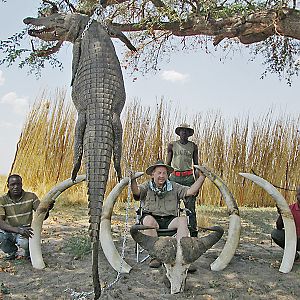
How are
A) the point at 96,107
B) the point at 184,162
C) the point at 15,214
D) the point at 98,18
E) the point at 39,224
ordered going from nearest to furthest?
the point at 96,107
the point at 98,18
the point at 39,224
the point at 15,214
the point at 184,162

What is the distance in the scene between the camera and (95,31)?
2.89 meters

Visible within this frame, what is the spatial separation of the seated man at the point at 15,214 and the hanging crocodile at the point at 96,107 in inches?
90.6

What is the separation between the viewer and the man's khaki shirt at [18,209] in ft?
15.8

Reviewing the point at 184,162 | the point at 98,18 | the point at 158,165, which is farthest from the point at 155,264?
the point at 98,18

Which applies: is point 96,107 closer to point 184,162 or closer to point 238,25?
point 184,162

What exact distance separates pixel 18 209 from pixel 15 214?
0.06m

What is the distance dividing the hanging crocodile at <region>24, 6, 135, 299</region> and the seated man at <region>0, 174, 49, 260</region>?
230 cm

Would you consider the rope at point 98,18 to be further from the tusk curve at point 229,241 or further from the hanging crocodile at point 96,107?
the tusk curve at point 229,241

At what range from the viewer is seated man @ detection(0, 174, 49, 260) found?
15.7 ft

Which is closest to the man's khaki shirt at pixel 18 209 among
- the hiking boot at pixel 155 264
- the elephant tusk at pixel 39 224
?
the elephant tusk at pixel 39 224

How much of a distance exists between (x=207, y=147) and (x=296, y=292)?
20.0 ft

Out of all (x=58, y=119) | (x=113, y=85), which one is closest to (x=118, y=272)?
(x=113, y=85)

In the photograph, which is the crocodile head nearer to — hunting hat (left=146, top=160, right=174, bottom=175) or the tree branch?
hunting hat (left=146, top=160, right=174, bottom=175)

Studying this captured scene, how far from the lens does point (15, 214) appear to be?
4.87 meters
